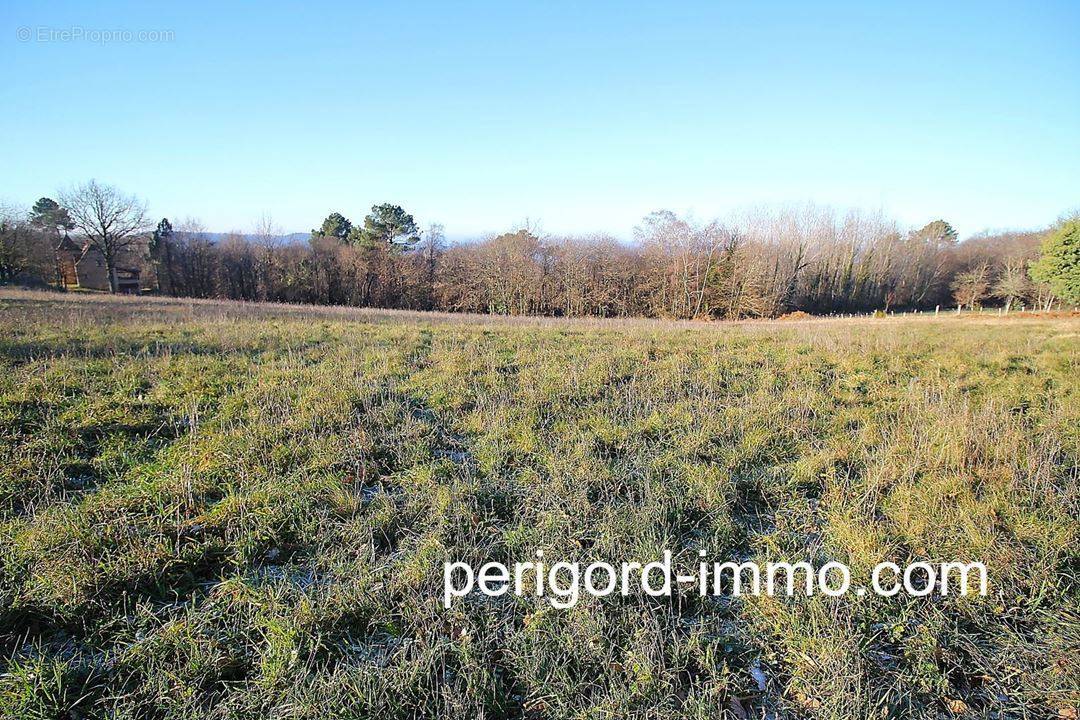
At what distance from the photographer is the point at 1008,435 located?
16.8 feet

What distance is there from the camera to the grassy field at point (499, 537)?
2.37m

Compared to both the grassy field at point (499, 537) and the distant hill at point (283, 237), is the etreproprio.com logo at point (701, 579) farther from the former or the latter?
the distant hill at point (283, 237)

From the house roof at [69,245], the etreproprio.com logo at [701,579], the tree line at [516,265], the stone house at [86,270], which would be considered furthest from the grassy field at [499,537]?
the house roof at [69,245]

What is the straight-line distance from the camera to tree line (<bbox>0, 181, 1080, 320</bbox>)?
4297cm

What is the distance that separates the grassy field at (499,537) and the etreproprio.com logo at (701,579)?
0.10 meters

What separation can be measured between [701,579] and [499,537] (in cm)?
142

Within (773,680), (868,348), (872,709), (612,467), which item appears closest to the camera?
(872,709)

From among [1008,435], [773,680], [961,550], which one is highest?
[1008,435]

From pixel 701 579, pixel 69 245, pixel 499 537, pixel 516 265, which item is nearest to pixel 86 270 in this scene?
pixel 69 245

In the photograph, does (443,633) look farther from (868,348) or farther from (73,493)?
(868,348)

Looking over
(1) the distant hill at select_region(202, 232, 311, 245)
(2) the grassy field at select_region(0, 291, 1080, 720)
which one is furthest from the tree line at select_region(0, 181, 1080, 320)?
(2) the grassy field at select_region(0, 291, 1080, 720)

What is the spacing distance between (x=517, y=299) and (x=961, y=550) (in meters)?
40.8

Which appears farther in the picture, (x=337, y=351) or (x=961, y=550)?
(x=337, y=351)

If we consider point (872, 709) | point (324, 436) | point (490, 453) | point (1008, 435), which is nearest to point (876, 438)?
point (1008, 435)
